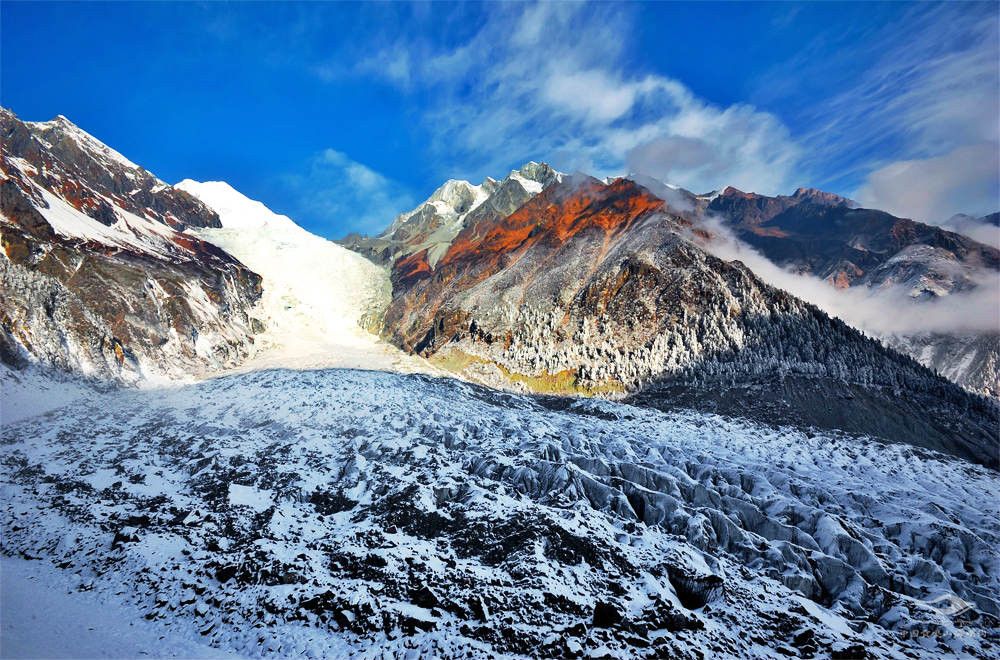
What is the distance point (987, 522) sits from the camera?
2083cm

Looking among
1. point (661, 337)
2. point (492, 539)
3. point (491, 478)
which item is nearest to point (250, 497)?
point (491, 478)

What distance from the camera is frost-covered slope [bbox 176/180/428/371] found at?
67.7 m

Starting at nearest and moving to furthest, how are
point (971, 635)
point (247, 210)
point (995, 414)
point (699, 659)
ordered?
point (699, 659) < point (971, 635) < point (995, 414) < point (247, 210)

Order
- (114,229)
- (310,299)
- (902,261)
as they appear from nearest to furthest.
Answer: (114,229) < (310,299) < (902,261)

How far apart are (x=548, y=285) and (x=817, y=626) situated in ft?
213

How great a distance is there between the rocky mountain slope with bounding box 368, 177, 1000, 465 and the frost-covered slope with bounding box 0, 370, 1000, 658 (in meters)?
15.5

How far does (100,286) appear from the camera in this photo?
156ft

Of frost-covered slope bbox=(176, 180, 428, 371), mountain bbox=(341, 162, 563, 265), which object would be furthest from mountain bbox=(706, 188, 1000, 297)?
frost-covered slope bbox=(176, 180, 428, 371)

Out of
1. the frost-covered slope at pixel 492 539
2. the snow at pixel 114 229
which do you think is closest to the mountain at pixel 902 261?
the frost-covered slope at pixel 492 539

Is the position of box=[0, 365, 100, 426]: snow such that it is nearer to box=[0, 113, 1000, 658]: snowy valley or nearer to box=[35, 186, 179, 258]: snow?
box=[0, 113, 1000, 658]: snowy valley

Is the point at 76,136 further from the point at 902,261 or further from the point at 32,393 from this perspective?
the point at 902,261

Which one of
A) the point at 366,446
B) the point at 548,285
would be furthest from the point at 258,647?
the point at 548,285

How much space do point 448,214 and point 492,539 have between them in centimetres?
15713

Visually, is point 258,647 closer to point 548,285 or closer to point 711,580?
point 711,580
